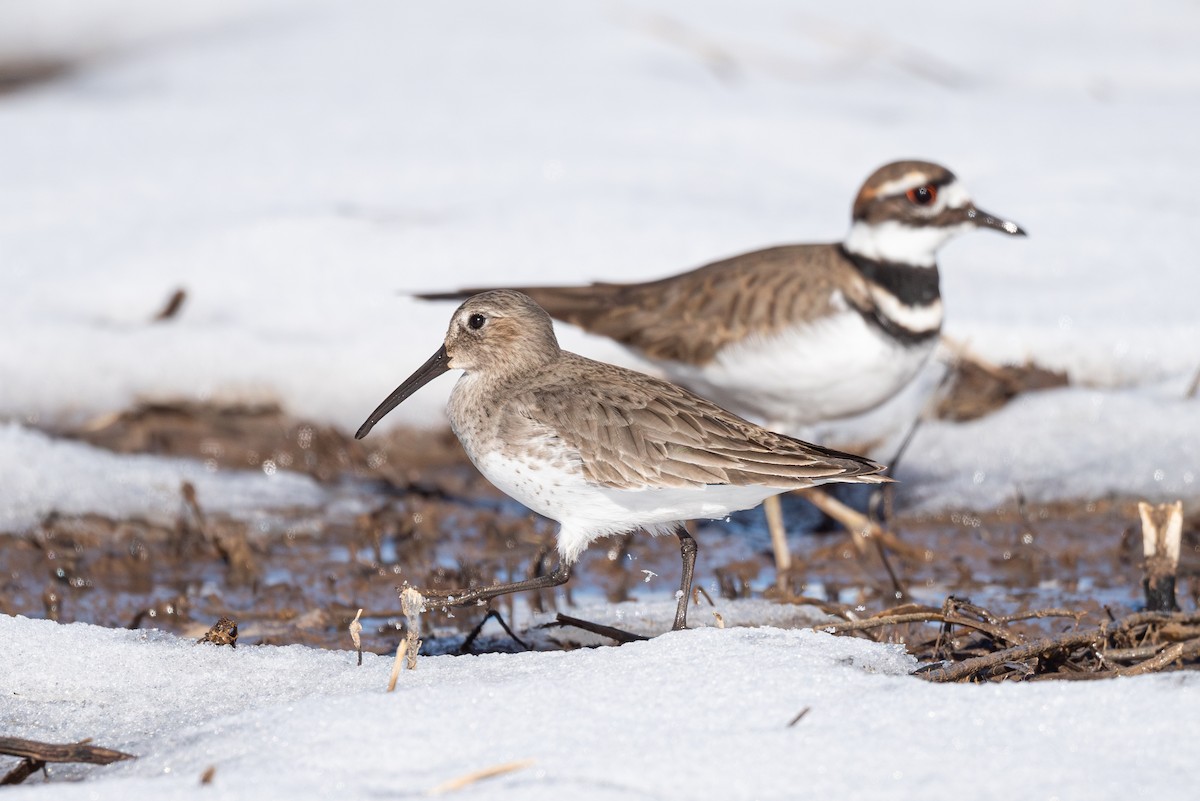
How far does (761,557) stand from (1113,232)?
11.8 feet

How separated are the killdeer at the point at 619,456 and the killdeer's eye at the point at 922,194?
2115 millimetres

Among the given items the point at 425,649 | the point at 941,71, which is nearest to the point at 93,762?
Answer: the point at 425,649

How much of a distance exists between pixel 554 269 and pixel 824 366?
2.36 m

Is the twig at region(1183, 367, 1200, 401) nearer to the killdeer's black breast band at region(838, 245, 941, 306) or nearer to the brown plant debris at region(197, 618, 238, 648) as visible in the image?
the killdeer's black breast band at region(838, 245, 941, 306)

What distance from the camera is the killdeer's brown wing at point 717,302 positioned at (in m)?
6.07

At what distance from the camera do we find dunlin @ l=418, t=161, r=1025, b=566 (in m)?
5.99

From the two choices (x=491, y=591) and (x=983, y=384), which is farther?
(x=983, y=384)

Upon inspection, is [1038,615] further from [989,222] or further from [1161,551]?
[989,222]

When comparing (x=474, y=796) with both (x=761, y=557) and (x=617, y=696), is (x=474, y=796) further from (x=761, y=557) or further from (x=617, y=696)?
(x=761, y=557)

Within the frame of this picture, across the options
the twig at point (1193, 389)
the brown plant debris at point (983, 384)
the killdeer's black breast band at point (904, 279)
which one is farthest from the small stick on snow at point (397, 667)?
the twig at point (1193, 389)

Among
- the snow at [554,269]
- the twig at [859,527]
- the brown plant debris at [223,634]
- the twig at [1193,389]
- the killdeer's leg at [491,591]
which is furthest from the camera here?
the twig at [1193,389]

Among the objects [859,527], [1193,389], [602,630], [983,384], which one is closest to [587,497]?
[602,630]

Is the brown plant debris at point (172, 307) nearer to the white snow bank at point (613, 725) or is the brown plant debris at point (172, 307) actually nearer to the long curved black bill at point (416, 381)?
the long curved black bill at point (416, 381)

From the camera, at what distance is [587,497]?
14.0ft
